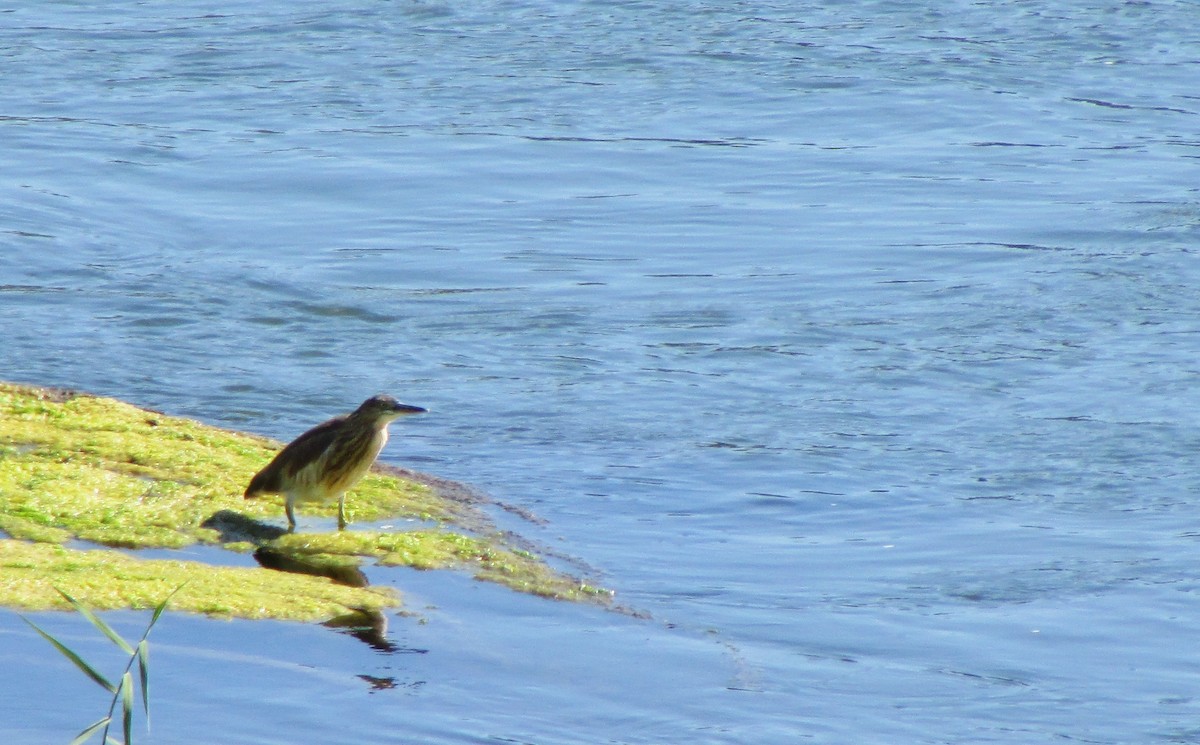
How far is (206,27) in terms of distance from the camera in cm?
2391

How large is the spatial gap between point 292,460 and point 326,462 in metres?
0.16

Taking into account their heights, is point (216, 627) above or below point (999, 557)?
above

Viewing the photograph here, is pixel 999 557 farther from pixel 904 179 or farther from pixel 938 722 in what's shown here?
pixel 904 179

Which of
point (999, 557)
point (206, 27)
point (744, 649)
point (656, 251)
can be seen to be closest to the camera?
point (744, 649)

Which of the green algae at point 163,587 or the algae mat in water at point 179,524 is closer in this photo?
the green algae at point 163,587

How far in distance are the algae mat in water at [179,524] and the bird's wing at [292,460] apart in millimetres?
213

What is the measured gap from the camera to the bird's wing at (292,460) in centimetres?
781

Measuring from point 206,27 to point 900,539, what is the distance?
55.4ft

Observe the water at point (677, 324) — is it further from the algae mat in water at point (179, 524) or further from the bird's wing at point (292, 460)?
the bird's wing at point (292, 460)

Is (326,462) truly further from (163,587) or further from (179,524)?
(163,587)

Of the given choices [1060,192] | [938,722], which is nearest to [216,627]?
[938,722]

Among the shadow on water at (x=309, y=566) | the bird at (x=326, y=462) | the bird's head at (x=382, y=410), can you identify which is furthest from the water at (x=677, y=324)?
the bird's head at (x=382, y=410)

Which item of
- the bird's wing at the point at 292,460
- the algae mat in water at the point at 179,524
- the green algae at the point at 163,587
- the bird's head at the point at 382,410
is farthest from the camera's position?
the bird's head at the point at 382,410

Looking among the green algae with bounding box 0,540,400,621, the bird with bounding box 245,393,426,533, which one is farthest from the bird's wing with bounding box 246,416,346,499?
the green algae with bounding box 0,540,400,621
